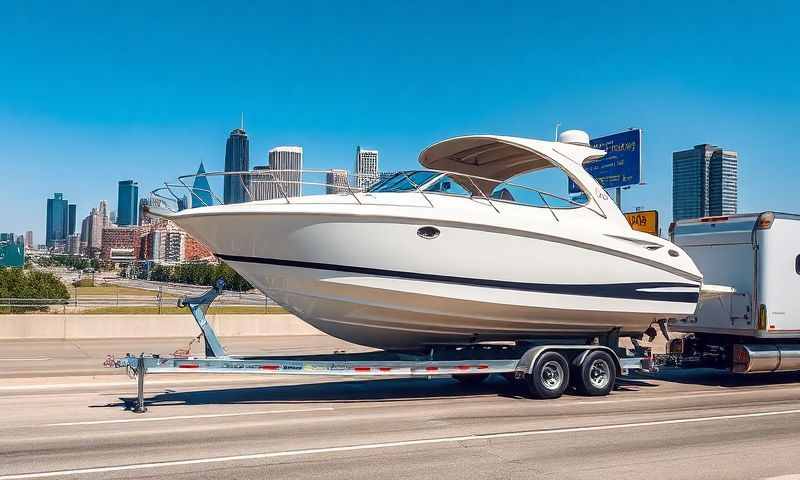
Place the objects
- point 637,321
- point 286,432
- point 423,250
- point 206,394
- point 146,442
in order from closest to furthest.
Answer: point 146,442
point 286,432
point 423,250
point 206,394
point 637,321

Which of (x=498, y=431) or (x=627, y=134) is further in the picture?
(x=627, y=134)

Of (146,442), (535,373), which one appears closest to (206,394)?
(146,442)

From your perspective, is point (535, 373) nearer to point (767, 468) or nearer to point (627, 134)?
point (767, 468)

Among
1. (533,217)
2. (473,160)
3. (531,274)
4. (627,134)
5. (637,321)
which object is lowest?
(637,321)

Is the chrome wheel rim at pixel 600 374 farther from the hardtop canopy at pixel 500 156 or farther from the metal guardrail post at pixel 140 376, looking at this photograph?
the metal guardrail post at pixel 140 376

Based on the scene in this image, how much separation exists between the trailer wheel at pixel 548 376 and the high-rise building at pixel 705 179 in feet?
255

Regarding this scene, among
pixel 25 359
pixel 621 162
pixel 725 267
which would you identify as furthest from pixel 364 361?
pixel 621 162

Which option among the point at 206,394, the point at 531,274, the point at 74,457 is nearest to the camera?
the point at 74,457

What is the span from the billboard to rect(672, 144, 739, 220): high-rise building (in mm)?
61907

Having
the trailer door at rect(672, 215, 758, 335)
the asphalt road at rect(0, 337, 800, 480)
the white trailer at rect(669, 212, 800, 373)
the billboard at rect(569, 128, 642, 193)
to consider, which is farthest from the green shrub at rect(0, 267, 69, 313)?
the white trailer at rect(669, 212, 800, 373)

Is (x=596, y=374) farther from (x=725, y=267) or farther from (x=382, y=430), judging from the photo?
(x=382, y=430)

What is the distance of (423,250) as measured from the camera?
31.7 ft

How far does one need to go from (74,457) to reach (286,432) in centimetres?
226

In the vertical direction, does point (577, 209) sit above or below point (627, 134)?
below
